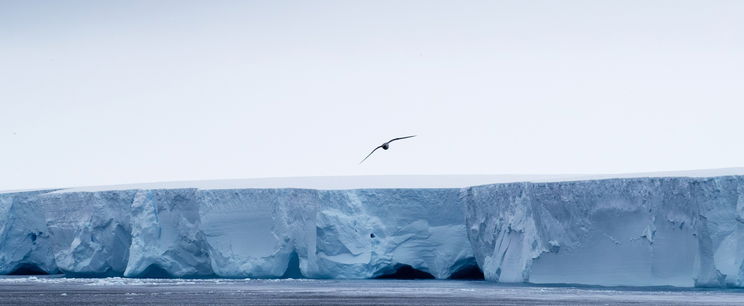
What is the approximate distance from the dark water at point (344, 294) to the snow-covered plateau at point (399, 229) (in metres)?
0.60

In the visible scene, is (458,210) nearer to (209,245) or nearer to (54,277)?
(209,245)

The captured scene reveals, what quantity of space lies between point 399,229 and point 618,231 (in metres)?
5.07

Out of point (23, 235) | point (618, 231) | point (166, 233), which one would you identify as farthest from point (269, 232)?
point (618, 231)

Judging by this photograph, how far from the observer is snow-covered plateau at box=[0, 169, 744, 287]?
700 inches

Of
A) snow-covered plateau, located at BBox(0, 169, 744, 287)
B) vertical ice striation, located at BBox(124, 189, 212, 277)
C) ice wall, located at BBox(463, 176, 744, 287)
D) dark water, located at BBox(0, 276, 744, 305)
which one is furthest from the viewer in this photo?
vertical ice striation, located at BBox(124, 189, 212, 277)

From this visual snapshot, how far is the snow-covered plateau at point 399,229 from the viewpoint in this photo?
1778 cm

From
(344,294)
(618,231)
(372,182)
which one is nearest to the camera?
(344,294)

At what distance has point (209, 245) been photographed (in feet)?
75.0

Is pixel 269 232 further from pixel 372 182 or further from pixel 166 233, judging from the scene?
pixel 372 182

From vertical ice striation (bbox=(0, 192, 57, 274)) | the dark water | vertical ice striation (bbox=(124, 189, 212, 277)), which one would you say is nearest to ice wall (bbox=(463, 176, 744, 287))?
the dark water

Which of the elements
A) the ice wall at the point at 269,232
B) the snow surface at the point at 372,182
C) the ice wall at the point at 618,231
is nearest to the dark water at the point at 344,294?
the ice wall at the point at 618,231

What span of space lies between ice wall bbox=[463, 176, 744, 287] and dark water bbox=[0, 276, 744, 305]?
419mm

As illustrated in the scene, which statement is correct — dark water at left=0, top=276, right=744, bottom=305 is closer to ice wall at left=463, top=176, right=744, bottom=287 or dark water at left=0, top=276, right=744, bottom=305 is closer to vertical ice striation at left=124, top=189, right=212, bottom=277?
ice wall at left=463, top=176, right=744, bottom=287

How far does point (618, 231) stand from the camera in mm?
18531
